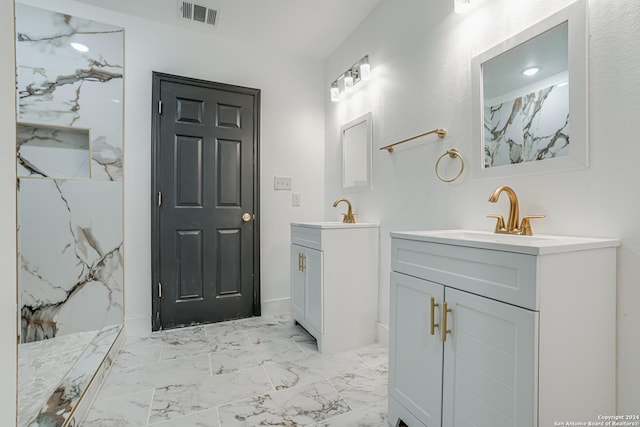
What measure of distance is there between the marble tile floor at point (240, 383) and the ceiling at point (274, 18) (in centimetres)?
242

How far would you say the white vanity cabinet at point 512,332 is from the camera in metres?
0.82

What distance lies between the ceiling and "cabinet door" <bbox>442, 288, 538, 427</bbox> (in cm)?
219

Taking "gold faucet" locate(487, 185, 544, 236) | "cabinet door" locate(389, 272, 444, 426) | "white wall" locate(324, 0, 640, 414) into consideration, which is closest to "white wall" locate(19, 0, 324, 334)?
"white wall" locate(324, 0, 640, 414)

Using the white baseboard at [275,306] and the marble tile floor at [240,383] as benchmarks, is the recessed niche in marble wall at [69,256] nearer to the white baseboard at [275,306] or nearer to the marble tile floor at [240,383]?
the marble tile floor at [240,383]

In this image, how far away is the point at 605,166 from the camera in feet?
3.34

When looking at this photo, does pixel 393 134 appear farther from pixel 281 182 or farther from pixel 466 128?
pixel 281 182

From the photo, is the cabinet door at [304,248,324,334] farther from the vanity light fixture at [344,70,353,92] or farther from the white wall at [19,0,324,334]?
the vanity light fixture at [344,70,353,92]

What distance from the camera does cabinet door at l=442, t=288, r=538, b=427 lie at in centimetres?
82

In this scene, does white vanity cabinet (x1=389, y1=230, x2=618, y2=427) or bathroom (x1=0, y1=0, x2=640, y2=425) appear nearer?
white vanity cabinet (x1=389, y1=230, x2=618, y2=427)

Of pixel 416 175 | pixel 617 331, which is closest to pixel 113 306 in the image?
pixel 416 175
